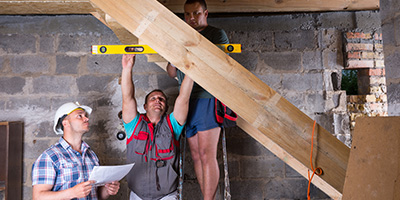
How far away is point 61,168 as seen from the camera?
2.17m

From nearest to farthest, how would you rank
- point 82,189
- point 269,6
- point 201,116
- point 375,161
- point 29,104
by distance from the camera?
point 375,161 → point 82,189 → point 201,116 → point 269,6 → point 29,104

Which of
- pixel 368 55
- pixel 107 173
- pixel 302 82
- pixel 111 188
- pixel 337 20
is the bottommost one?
pixel 111 188

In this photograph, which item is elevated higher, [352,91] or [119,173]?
[352,91]

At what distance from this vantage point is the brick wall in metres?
3.06

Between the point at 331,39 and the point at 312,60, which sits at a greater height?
the point at 331,39

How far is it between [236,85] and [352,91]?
900 cm

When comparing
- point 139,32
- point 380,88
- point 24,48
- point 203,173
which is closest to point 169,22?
point 139,32

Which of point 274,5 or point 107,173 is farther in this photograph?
point 274,5

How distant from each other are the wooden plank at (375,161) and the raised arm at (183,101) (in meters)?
1.20

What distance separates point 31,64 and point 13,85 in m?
0.25

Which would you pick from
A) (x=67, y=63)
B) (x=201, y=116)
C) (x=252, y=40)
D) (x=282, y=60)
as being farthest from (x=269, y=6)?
(x=67, y=63)

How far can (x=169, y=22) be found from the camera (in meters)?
1.52

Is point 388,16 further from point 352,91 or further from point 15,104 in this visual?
point 352,91

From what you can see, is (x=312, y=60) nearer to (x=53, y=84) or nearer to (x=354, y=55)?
(x=354, y=55)
